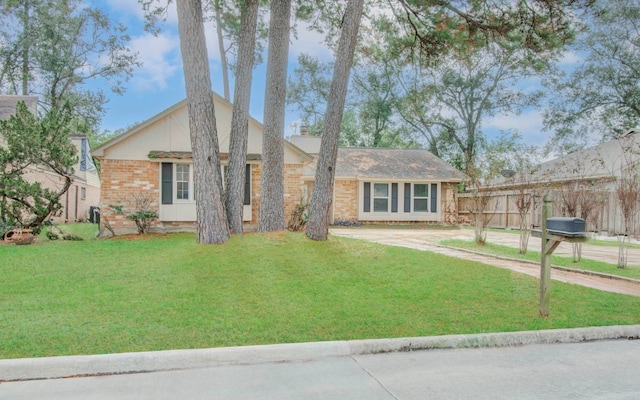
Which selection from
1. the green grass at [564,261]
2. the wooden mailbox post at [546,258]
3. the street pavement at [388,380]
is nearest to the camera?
the street pavement at [388,380]

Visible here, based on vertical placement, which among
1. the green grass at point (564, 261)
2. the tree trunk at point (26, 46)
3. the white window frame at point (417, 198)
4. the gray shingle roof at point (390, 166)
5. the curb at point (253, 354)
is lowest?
the curb at point (253, 354)

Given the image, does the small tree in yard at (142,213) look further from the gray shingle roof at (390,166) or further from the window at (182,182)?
the gray shingle roof at (390,166)

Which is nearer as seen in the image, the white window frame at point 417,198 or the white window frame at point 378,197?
the white window frame at point 378,197

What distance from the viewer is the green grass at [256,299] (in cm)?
473

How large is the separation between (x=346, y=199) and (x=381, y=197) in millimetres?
1839

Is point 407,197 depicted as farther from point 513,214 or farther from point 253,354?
point 253,354

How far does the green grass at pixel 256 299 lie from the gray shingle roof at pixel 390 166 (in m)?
13.6

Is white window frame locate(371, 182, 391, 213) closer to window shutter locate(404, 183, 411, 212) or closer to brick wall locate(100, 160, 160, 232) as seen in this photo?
window shutter locate(404, 183, 411, 212)

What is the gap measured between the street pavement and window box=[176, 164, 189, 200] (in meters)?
A: 11.7

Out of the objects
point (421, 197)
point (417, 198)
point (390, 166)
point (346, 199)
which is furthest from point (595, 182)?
point (346, 199)

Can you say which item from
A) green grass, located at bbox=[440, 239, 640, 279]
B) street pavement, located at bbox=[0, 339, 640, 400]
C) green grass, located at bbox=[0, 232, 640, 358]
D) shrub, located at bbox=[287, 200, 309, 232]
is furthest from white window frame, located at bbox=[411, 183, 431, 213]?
street pavement, located at bbox=[0, 339, 640, 400]

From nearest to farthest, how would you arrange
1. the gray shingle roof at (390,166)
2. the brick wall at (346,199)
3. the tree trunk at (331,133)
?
the tree trunk at (331,133), the gray shingle roof at (390,166), the brick wall at (346,199)

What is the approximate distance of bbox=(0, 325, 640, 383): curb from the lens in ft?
12.8

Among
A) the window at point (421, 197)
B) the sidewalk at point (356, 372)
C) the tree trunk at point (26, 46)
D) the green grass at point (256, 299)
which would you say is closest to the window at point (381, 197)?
the window at point (421, 197)
